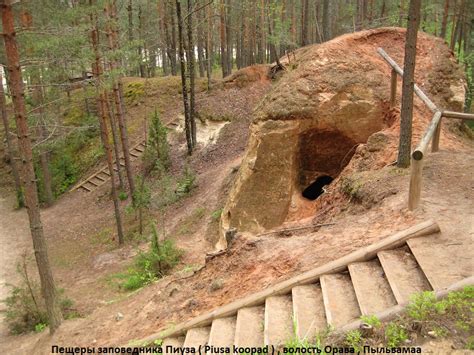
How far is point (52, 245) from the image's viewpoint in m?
17.1

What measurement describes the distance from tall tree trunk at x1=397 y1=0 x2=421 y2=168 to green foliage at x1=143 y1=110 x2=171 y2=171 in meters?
13.2

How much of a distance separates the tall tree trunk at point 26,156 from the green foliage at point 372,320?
22.6 feet

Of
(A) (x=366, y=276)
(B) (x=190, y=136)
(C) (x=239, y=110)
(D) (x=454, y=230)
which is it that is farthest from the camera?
(C) (x=239, y=110)

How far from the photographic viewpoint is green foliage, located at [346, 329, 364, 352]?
13.5ft


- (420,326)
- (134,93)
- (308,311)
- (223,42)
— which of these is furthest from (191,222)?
(134,93)

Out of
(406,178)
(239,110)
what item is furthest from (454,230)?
(239,110)

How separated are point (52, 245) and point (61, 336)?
9.62 metres

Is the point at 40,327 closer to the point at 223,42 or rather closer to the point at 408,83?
the point at 408,83

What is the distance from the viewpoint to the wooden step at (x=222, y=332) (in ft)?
18.0

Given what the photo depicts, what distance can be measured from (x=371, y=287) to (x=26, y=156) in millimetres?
6939

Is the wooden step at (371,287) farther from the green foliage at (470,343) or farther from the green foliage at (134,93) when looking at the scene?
the green foliage at (134,93)

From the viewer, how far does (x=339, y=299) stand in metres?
5.11

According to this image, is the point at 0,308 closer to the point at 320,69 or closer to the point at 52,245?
the point at 52,245

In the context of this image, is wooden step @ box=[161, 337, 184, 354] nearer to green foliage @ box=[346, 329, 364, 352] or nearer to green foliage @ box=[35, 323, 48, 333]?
green foliage @ box=[346, 329, 364, 352]
